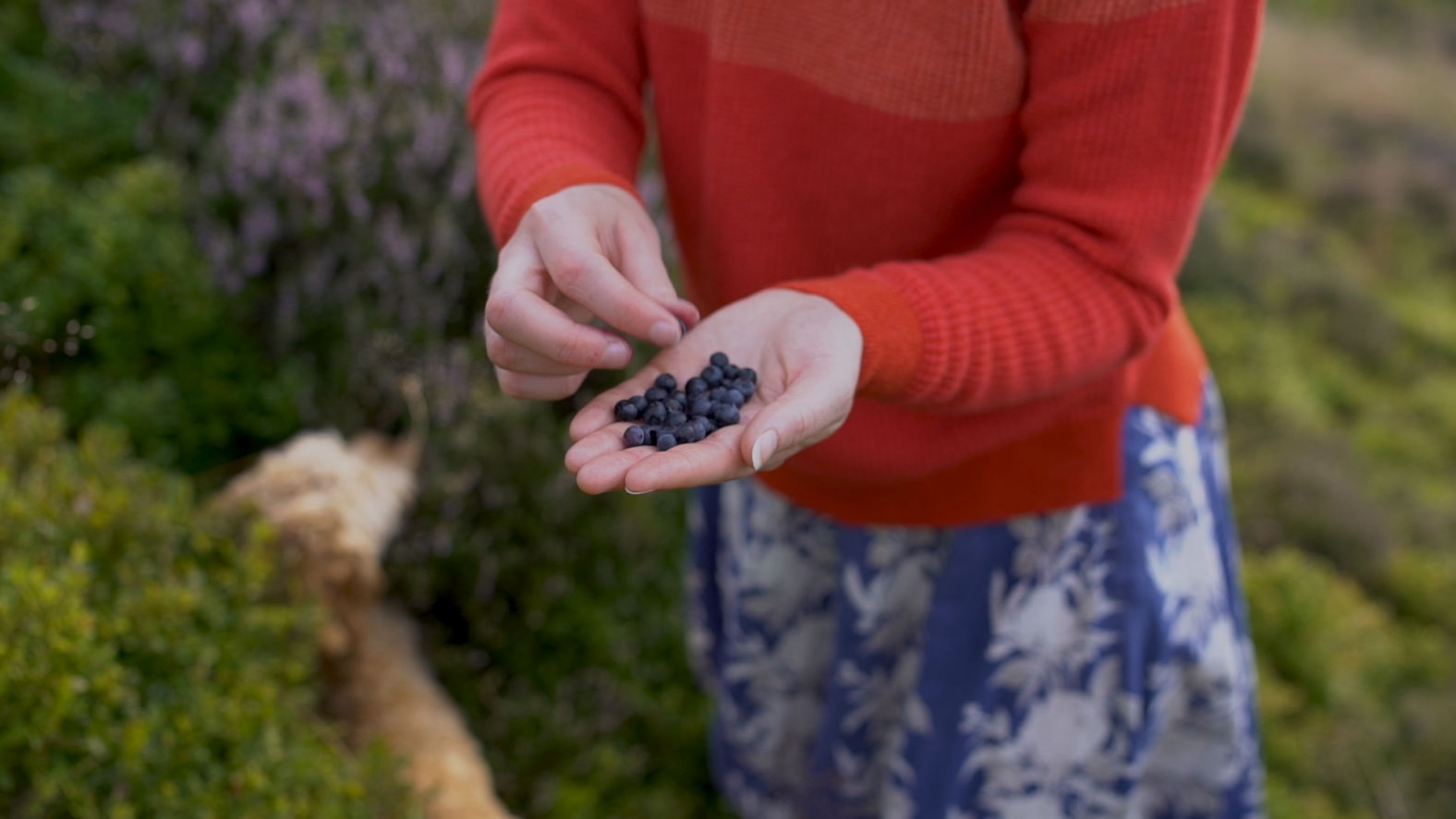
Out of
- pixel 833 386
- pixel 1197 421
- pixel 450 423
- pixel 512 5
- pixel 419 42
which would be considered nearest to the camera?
pixel 833 386

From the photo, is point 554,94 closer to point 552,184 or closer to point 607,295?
point 552,184

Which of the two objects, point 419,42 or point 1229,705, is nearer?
point 1229,705

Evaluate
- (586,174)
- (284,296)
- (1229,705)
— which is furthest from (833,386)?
(284,296)

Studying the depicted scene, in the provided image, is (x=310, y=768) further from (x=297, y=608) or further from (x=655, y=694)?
(x=655, y=694)

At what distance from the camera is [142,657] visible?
60.5 inches

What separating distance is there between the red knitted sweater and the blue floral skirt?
0.27 ft

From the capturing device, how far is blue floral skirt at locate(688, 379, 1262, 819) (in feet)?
4.99

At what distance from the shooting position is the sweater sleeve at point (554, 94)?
1364 mm

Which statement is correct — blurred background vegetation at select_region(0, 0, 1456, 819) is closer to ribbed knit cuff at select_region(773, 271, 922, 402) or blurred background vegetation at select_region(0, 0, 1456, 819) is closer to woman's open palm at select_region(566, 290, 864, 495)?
woman's open palm at select_region(566, 290, 864, 495)

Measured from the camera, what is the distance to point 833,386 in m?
1.03

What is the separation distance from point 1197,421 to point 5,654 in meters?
1.64

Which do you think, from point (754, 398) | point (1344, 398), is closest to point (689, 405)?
point (754, 398)

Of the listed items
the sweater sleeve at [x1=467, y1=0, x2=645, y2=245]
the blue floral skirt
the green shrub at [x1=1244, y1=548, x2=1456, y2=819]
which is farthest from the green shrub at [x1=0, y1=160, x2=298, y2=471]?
the green shrub at [x1=1244, y1=548, x2=1456, y2=819]

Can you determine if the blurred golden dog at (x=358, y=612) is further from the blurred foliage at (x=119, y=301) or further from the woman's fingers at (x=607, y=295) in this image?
the woman's fingers at (x=607, y=295)
